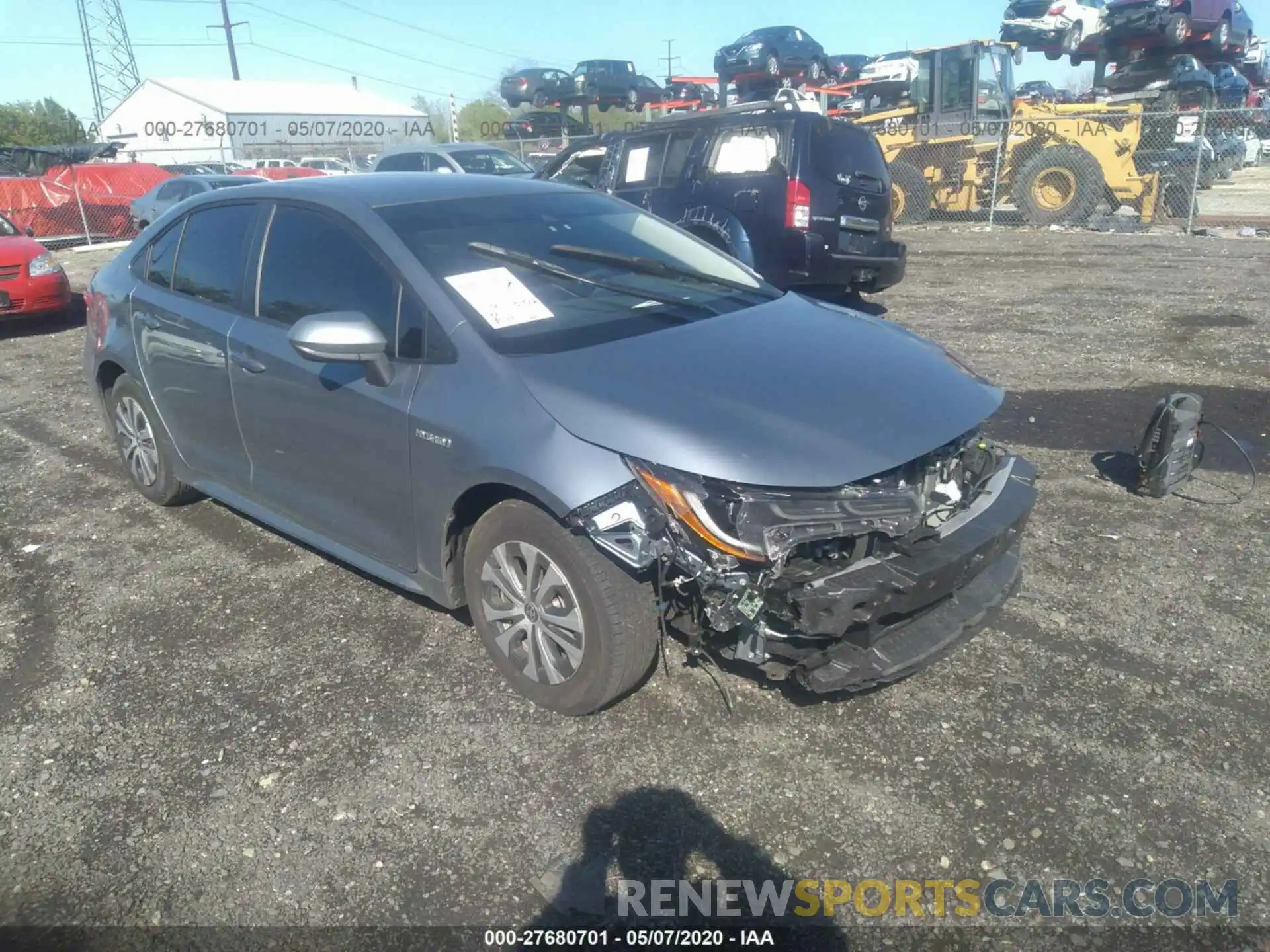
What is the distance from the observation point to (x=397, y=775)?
3.02 m

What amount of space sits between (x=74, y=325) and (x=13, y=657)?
8536mm

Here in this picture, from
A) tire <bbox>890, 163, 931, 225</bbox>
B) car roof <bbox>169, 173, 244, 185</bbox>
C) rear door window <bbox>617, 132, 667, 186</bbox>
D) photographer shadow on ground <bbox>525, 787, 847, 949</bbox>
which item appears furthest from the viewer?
tire <bbox>890, 163, 931, 225</bbox>

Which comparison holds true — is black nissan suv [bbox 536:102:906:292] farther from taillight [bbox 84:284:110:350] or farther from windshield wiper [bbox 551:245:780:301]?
windshield wiper [bbox 551:245:780:301]

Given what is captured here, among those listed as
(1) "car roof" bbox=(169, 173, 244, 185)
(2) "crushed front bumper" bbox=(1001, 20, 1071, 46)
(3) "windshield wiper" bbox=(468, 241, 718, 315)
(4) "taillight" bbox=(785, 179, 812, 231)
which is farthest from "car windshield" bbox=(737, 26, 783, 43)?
(3) "windshield wiper" bbox=(468, 241, 718, 315)

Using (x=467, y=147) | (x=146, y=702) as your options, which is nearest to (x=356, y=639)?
(x=146, y=702)

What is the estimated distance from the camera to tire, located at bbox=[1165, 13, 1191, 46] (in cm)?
2027

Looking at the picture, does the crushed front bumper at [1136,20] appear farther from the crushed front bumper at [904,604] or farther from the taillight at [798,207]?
the crushed front bumper at [904,604]

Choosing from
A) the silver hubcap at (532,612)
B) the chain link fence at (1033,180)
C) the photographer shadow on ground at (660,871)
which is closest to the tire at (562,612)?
the silver hubcap at (532,612)

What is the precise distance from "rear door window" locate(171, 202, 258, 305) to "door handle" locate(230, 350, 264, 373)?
27 centimetres

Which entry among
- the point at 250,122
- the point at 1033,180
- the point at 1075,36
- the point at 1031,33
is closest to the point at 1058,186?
the point at 1033,180

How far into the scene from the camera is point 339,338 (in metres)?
3.19

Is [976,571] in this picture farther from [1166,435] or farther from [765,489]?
[1166,435]

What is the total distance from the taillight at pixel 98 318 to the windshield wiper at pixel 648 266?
2.80 meters

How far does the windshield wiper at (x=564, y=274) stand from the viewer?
11.9 ft
